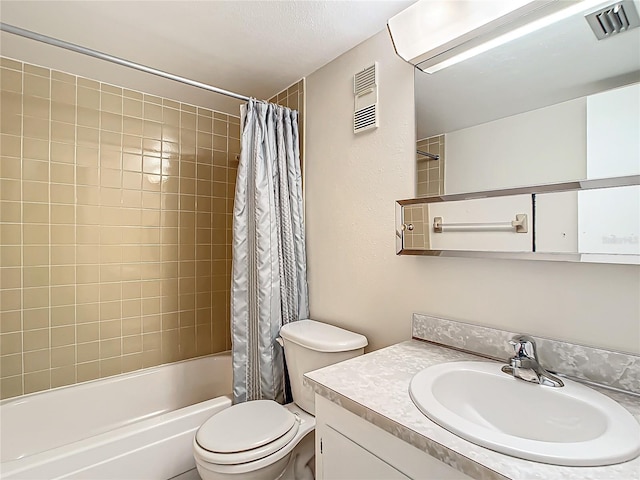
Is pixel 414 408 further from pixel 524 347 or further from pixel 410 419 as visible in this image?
pixel 524 347

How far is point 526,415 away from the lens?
93 centimetres

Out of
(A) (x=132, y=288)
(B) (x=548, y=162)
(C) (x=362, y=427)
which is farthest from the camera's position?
(A) (x=132, y=288)

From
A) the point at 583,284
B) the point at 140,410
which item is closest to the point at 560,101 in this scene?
the point at 583,284

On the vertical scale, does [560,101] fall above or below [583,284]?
above

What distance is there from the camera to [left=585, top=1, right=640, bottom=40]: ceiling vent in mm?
899

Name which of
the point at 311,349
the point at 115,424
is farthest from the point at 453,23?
the point at 115,424

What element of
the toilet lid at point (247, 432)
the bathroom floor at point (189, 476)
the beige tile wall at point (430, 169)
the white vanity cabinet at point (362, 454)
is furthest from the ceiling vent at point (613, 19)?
the bathroom floor at point (189, 476)

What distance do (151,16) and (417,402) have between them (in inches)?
69.2

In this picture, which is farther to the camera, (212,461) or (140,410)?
(140,410)

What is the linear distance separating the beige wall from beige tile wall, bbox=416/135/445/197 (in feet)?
0.13

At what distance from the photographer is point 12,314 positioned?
1.80 metres

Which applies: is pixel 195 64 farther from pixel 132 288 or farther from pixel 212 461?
pixel 212 461

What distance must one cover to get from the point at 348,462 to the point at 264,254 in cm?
108

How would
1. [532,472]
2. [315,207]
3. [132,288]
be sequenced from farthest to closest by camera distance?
[132,288] → [315,207] → [532,472]
